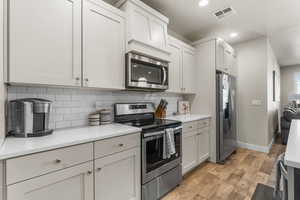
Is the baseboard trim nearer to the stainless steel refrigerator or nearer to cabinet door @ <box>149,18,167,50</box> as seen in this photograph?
the stainless steel refrigerator

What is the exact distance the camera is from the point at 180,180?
2143mm

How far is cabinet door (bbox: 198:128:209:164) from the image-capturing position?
2646 millimetres

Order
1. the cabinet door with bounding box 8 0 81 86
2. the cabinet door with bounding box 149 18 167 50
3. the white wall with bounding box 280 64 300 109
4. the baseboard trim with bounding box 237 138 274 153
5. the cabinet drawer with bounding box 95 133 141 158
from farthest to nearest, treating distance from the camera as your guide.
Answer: the white wall with bounding box 280 64 300 109
the baseboard trim with bounding box 237 138 274 153
the cabinet door with bounding box 149 18 167 50
the cabinet drawer with bounding box 95 133 141 158
the cabinet door with bounding box 8 0 81 86

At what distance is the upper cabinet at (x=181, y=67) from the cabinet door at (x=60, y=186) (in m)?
1.83

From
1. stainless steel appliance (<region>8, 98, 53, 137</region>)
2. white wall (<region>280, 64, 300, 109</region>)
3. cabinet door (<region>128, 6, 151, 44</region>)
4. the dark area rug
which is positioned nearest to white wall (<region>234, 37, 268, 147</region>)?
the dark area rug

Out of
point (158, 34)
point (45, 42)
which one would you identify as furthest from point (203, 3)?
point (45, 42)

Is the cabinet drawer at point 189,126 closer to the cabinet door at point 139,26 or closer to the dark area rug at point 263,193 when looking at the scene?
the dark area rug at point 263,193

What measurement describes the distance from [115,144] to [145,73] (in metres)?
1.07

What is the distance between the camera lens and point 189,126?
2400 millimetres

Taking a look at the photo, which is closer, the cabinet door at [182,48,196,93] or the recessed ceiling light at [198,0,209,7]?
the recessed ceiling light at [198,0,209,7]

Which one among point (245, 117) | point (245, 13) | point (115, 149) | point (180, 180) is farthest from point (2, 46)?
point (245, 117)

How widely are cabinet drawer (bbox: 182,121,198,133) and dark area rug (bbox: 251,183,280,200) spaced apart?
3.63ft

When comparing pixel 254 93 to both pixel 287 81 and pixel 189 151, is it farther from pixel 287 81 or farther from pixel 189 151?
pixel 287 81

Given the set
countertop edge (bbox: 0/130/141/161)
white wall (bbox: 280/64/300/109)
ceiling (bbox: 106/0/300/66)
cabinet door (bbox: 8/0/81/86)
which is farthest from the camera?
white wall (bbox: 280/64/300/109)
